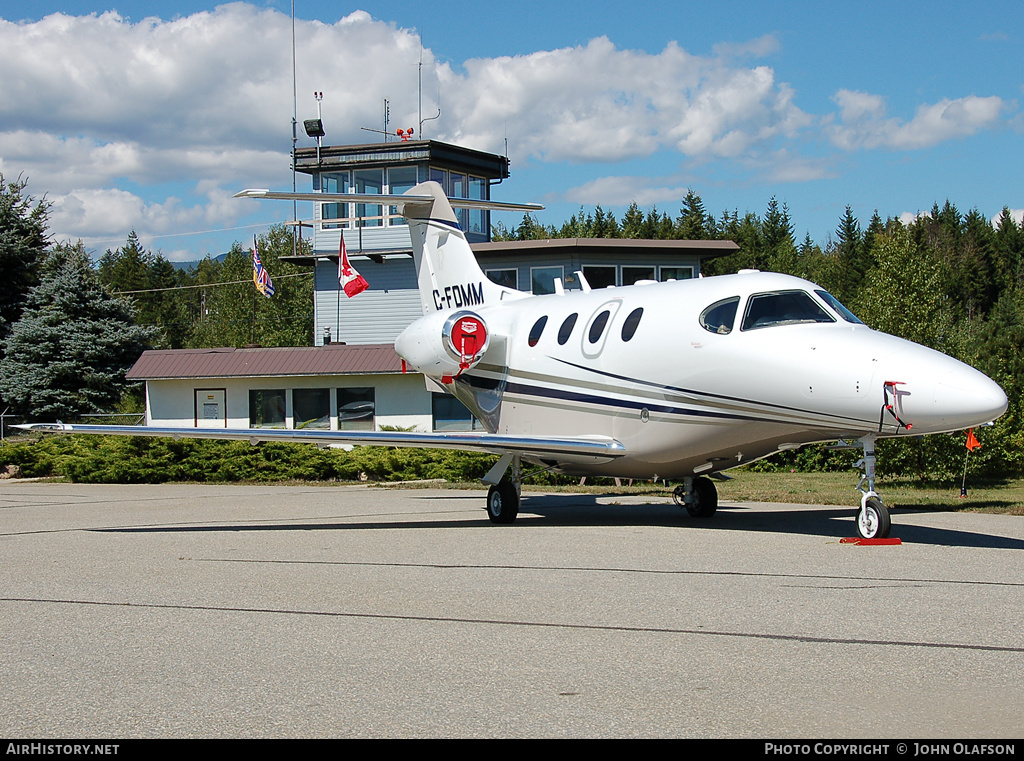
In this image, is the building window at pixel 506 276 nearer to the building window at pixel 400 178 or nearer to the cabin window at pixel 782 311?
the building window at pixel 400 178

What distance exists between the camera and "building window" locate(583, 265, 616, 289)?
34.8 meters

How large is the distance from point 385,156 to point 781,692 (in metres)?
34.0

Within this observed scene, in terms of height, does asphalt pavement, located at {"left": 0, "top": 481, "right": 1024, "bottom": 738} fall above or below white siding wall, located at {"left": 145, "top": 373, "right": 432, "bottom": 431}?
below

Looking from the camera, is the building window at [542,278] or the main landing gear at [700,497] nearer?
the main landing gear at [700,497]

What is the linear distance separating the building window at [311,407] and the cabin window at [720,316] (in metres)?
21.9

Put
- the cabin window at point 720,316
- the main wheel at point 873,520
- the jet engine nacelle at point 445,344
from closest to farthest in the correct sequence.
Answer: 1. the main wheel at point 873,520
2. the cabin window at point 720,316
3. the jet engine nacelle at point 445,344

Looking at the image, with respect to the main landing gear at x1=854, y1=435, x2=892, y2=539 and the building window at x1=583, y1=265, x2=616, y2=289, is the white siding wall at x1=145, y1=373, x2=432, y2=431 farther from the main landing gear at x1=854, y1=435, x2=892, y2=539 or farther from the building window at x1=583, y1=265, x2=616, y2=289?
the main landing gear at x1=854, y1=435, x2=892, y2=539

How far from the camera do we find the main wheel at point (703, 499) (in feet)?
49.7

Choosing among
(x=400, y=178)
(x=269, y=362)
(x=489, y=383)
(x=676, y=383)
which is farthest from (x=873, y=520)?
(x=400, y=178)

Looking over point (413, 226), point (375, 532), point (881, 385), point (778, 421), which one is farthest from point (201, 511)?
point (881, 385)

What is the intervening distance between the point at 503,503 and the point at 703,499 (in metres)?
2.99

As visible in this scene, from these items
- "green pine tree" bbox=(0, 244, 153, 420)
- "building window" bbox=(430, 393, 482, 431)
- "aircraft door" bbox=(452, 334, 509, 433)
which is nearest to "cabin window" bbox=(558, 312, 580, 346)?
"aircraft door" bbox=(452, 334, 509, 433)

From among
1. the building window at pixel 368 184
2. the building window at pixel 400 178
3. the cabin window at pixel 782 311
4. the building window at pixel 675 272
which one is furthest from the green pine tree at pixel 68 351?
the cabin window at pixel 782 311

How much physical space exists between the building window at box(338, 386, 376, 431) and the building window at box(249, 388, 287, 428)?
2.15 metres
